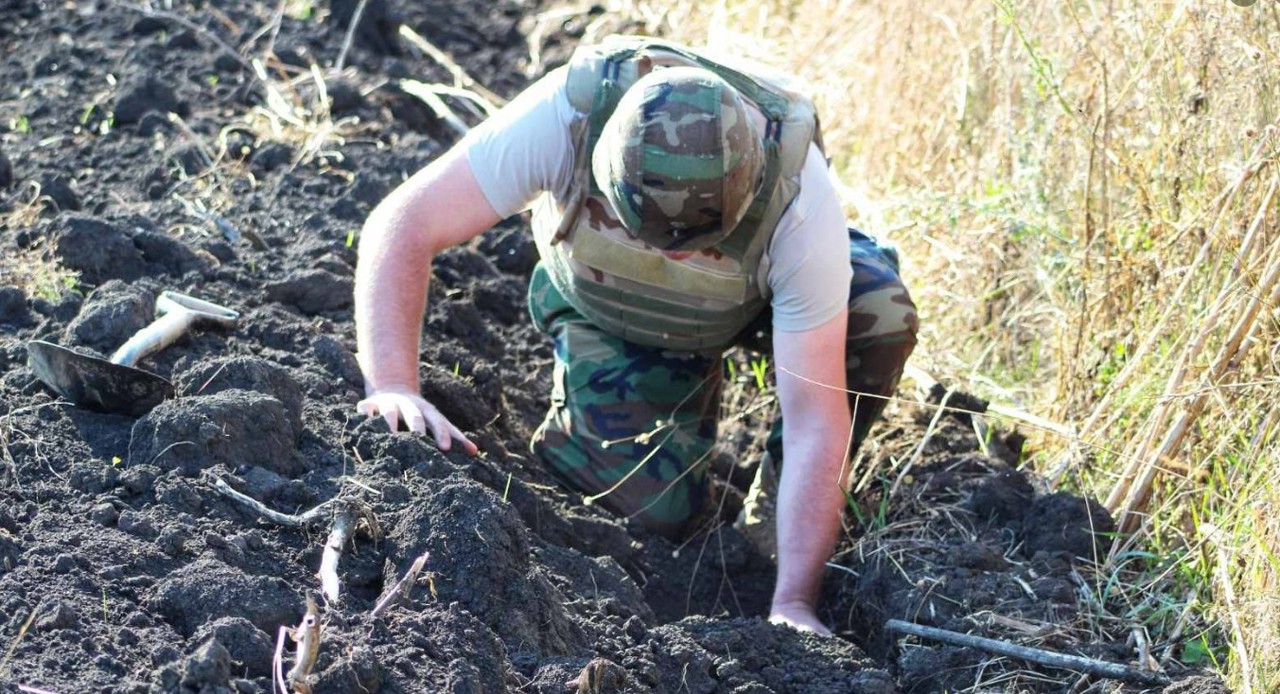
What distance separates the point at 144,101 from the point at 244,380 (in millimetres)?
2250

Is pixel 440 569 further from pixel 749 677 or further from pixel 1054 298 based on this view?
pixel 1054 298

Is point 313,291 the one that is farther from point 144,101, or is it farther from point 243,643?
point 243,643

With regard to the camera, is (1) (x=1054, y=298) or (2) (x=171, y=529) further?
(1) (x=1054, y=298)

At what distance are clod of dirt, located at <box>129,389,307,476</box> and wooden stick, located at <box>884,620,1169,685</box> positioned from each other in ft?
5.02

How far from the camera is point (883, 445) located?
448 centimetres

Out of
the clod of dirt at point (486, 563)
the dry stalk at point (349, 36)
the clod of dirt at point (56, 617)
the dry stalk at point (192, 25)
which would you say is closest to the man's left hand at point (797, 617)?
the clod of dirt at point (486, 563)

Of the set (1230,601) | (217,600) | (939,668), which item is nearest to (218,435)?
(217,600)

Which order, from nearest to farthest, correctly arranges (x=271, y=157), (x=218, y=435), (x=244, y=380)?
(x=218, y=435) → (x=244, y=380) → (x=271, y=157)

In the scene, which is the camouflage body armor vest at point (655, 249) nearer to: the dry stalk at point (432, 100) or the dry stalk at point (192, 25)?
the dry stalk at point (432, 100)

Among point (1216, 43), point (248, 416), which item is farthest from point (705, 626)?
point (1216, 43)

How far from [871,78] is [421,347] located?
7.85ft

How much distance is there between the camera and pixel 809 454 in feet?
12.5

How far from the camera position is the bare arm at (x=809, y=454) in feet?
12.4

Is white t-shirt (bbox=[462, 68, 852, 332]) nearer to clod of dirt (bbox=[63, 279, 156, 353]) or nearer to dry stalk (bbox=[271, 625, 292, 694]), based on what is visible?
clod of dirt (bbox=[63, 279, 156, 353])
